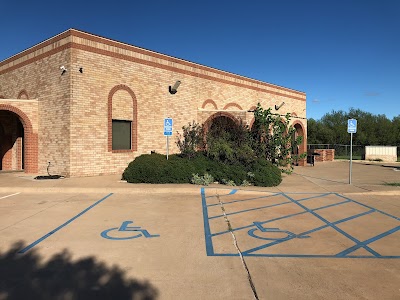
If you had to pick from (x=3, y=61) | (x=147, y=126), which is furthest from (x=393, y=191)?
(x=3, y=61)

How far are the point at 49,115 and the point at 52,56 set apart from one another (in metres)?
2.90

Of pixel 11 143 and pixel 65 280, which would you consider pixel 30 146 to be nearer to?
pixel 11 143

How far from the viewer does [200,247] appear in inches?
216

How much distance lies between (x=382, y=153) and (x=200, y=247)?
3461 cm

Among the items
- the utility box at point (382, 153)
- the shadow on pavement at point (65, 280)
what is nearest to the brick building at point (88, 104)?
the shadow on pavement at point (65, 280)

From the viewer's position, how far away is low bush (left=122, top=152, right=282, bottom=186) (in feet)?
41.9

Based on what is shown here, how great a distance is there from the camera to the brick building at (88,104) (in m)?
14.7

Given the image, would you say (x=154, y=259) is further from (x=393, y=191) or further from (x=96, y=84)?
(x=96, y=84)

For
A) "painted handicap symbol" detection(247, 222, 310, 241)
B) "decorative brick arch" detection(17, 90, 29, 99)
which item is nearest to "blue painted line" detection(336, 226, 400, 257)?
"painted handicap symbol" detection(247, 222, 310, 241)

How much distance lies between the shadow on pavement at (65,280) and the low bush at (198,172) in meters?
7.94

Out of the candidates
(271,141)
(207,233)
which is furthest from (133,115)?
(207,233)

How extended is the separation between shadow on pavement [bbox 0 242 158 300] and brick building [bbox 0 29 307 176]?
10516mm

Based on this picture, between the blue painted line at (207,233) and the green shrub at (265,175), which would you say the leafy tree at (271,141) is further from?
the blue painted line at (207,233)

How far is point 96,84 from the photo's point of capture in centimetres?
1534
